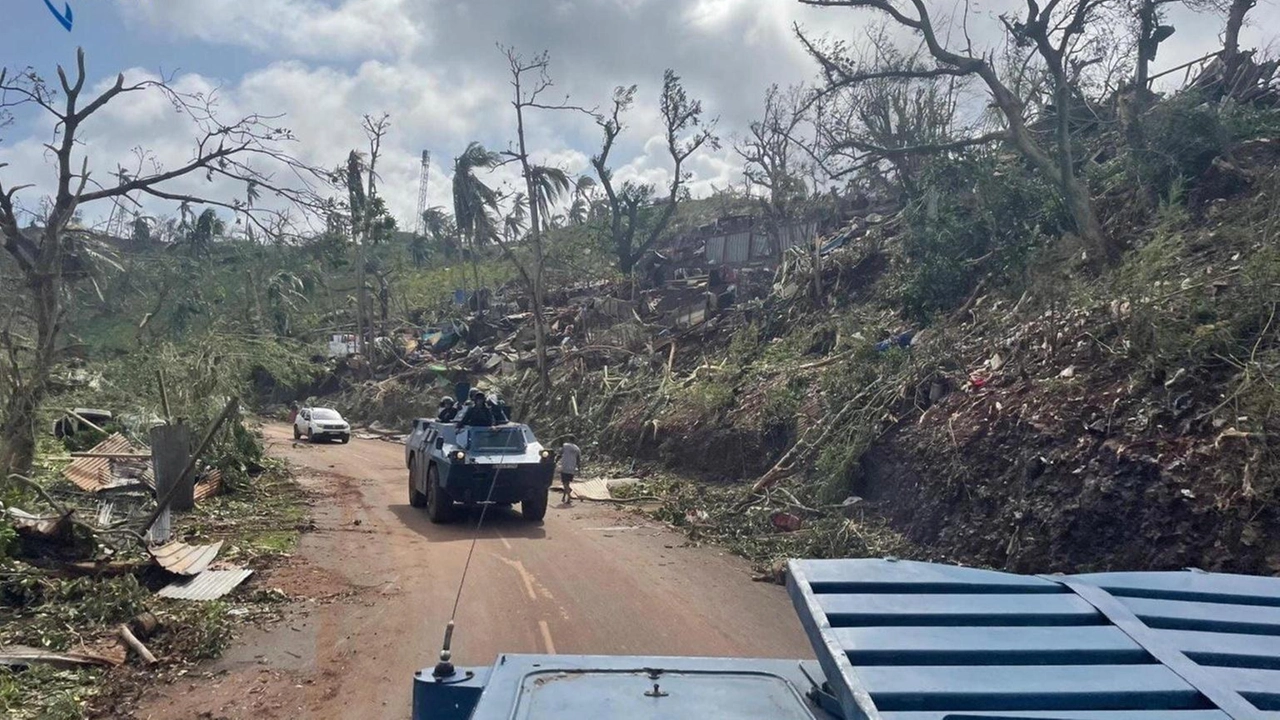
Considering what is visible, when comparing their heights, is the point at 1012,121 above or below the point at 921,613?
above

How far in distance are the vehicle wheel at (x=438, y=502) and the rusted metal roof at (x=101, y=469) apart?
432 centimetres

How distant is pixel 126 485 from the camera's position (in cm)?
1512

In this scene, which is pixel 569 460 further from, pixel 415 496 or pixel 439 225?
pixel 439 225

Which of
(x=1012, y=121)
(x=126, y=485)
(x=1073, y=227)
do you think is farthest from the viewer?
(x=1073, y=227)

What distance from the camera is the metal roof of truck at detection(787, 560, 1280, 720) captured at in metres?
2.15

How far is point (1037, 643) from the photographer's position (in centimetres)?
242

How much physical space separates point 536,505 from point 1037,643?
1302 centimetres

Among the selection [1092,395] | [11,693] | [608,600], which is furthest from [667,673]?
[1092,395]

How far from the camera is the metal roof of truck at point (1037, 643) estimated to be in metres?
2.15

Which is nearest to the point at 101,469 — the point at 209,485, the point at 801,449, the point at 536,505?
the point at 209,485

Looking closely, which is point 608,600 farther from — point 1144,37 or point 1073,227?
point 1144,37

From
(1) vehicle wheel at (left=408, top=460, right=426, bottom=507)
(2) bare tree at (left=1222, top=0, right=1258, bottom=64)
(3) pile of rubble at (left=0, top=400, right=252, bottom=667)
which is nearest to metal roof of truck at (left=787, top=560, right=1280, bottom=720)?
(3) pile of rubble at (left=0, top=400, right=252, bottom=667)

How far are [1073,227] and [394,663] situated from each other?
14857 mm

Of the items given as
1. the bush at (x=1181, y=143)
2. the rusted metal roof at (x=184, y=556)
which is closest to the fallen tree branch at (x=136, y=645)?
the rusted metal roof at (x=184, y=556)
